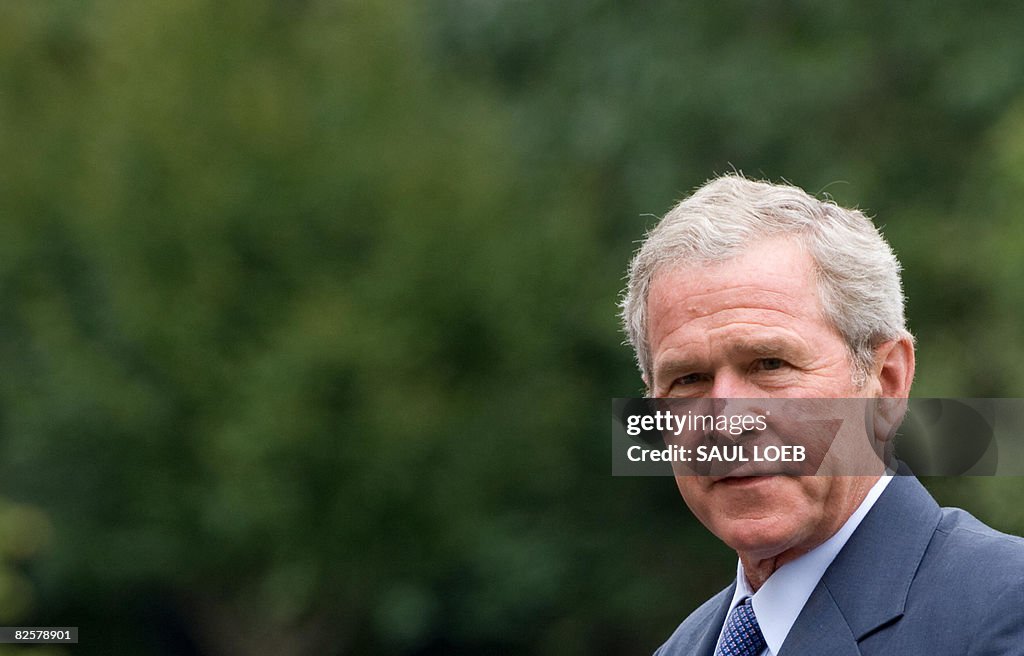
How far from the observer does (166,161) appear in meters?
13.4

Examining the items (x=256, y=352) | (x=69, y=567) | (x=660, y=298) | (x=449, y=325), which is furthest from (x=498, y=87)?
(x=660, y=298)

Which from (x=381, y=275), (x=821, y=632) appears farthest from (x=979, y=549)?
(x=381, y=275)

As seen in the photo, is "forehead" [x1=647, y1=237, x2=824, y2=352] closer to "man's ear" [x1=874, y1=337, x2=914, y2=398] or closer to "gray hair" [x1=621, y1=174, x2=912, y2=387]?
"gray hair" [x1=621, y1=174, x2=912, y2=387]

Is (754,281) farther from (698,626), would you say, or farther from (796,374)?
(698,626)

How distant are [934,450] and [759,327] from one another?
1460 millimetres

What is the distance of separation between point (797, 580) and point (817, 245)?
524 mm

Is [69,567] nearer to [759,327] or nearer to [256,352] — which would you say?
[256,352]

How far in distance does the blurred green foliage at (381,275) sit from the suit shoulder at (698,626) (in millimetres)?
10260

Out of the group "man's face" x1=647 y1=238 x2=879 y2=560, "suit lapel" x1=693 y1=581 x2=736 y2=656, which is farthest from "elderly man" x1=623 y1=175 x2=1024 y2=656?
"suit lapel" x1=693 y1=581 x2=736 y2=656

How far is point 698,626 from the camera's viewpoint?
8.34 ft

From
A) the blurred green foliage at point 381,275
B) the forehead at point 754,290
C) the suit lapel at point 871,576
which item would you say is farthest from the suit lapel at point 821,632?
the blurred green foliage at point 381,275

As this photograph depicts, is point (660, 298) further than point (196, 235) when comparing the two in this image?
No

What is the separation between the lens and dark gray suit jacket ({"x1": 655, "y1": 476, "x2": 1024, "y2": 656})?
187cm

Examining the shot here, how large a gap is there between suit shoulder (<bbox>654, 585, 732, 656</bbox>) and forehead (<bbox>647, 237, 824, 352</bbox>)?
55 cm
